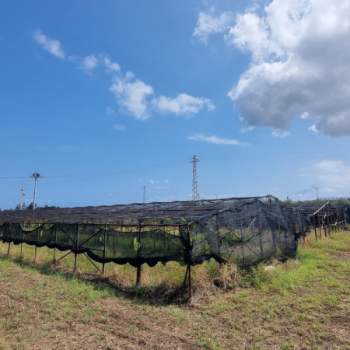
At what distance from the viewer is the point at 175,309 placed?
6914mm

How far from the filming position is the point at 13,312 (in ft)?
21.2

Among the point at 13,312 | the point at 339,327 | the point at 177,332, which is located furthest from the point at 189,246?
the point at 13,312

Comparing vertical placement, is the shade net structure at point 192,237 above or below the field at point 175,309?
above

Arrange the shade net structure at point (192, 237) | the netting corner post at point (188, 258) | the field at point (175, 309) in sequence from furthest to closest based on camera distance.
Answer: the shade net structure at point (192, 237) → the netting corner post at point (188, 258) → the field at point (175, 309)

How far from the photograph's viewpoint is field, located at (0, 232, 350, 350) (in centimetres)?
520

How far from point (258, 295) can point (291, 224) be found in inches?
263

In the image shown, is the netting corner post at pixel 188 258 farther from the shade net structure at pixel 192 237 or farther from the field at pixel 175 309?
the field at pixel 175 309

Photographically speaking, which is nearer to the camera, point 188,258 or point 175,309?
point 175,309

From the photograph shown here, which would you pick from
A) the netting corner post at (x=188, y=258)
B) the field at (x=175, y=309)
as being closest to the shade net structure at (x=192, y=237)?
the netting corner post at (x=188, y=258)

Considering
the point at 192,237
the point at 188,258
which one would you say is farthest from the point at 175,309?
the point at 192,237

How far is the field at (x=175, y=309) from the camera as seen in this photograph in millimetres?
5195

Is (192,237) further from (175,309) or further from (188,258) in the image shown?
(175,309)

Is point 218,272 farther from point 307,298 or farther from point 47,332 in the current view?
point 47,332

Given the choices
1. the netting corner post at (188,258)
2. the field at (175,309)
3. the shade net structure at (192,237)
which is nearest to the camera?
the field at (175,309)
